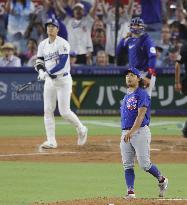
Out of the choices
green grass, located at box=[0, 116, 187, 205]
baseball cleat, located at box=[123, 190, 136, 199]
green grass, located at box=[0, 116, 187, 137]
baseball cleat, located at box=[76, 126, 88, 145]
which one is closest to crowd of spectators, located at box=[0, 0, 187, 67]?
green grass, located at box=[0, 116, 187, 137]

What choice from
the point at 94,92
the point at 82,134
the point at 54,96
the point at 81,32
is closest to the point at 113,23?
the point at 81,32

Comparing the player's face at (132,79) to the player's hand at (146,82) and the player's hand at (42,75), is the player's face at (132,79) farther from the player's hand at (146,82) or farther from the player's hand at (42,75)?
the player's hand at (42,75)

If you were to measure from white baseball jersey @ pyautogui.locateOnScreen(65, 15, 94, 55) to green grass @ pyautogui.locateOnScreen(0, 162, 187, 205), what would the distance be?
846 cm

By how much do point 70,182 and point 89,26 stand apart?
10508 mm

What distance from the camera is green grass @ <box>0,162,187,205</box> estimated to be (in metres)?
8.91

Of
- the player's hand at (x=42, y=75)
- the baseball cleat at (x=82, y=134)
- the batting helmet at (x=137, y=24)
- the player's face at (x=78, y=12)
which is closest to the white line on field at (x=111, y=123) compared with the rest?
the player's face at (x=78, y=12)

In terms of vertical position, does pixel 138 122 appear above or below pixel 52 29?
below

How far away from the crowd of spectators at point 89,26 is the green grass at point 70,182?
8.29 meters

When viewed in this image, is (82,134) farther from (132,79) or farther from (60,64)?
(132,79)

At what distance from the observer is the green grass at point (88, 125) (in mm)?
16797

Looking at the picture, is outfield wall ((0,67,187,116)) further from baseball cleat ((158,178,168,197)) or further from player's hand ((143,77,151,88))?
baseball cleat ((158,178,168,197))

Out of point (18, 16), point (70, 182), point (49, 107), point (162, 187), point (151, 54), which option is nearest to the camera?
point (162, 187)

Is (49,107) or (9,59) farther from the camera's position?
(9,59)

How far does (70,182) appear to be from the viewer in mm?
10047
